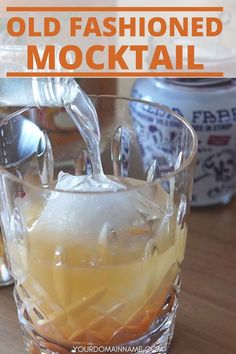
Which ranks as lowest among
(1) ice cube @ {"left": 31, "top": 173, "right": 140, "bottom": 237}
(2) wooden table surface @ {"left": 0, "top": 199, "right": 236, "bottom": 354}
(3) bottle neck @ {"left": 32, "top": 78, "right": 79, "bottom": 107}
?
(2) wooden table surface @ {"left": 0, "top": 199, "right": 236, "bottom": 354}

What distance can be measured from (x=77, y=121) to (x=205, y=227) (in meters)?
0.16

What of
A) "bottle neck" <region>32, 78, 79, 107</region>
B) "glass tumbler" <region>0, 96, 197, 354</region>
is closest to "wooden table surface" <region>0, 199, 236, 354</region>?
"glass tumbler" <region>0, 96, 197, 354</region>

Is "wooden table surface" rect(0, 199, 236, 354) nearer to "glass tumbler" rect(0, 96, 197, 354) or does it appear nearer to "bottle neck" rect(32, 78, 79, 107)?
"glass tumbler" rect(0, 96, 197, 354)

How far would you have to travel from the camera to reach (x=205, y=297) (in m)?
0.51

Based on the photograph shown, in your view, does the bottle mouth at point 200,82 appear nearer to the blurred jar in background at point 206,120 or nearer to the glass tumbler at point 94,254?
the blurred jar in background at point 206,120

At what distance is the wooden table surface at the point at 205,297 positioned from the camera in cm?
47

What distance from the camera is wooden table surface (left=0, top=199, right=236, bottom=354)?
468mm

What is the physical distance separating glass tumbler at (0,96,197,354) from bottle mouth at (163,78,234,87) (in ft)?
0.42

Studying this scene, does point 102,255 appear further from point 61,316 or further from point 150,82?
point 150,82

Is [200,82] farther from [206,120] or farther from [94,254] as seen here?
[94,254]

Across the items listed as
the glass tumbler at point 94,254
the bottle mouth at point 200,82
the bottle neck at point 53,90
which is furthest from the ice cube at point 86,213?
the bottle mouth at point 200,82

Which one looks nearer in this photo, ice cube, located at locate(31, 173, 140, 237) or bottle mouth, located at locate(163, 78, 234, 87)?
ice cube, located at locate(31, 173, 140, 237)

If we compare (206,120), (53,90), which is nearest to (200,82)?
(206,120)

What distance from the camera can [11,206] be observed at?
1.38 ft
